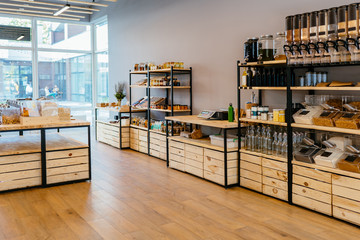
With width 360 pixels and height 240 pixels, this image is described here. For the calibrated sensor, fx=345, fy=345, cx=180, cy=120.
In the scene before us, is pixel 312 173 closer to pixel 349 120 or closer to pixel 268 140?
pixel 349 120

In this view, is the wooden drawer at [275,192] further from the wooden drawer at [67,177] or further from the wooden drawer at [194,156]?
the wooden drawer at [67,177]

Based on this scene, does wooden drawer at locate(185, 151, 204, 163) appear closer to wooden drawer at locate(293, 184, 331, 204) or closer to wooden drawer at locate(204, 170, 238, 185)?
wooden drawer at locate(204, 170, 238, 185)

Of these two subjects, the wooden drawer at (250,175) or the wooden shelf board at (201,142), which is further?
the wooden shelf board at (201,142)

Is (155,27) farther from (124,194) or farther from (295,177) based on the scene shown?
(295,177)

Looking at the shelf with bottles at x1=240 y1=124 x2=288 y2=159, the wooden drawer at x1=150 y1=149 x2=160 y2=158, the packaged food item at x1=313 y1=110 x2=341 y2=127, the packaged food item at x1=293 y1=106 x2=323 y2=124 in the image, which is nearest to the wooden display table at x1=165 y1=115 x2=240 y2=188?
the shelf with bottles at x1=240 y1=124 x2=288 y2=159

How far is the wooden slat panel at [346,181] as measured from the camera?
3217 mm

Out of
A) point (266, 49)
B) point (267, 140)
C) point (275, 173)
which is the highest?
point (266, 49)

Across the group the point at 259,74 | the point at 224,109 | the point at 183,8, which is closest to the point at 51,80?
the point at 183,8

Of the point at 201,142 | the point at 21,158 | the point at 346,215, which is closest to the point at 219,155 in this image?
the point at 201,142

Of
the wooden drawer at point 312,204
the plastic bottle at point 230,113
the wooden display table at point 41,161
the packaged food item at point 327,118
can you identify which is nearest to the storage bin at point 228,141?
the plastic bottle at point 230,113

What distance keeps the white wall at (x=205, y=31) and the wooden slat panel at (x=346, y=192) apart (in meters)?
1.57

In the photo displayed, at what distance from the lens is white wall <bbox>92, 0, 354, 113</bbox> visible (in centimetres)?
475

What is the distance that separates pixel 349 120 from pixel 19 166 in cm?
394

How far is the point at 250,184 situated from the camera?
4414mm
